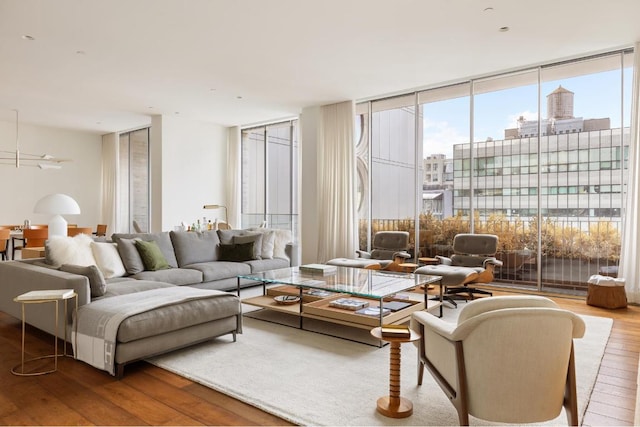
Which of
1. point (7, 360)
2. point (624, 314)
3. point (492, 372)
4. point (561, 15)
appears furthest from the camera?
point (624, 314)

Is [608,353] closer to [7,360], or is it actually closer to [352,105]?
[7,360]

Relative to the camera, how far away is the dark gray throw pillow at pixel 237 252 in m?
5.77

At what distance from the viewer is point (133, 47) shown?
5027mm

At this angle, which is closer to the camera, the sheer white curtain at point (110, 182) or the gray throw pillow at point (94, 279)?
the gray throw pillow at point (94, 279)

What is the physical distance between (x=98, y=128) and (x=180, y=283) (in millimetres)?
7178

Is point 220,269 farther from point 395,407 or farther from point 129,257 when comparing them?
point 395,407

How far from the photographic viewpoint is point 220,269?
17.2 feet

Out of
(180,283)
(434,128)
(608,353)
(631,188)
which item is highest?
(434,128)

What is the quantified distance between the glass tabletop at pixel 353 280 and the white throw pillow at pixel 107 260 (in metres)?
1.39

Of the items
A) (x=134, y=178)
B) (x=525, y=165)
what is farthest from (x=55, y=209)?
(x=525, y=165)

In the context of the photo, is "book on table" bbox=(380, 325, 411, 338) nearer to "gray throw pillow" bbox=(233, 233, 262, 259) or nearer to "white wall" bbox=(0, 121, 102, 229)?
"gray throw pillow" bbox=(233, 233, 262, 259)

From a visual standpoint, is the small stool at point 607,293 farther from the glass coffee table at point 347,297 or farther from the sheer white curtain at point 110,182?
the sheer white curtain at point 110,182

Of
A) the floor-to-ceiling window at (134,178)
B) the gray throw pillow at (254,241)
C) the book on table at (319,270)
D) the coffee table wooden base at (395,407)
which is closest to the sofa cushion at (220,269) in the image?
the gray throw pillow at (254,241)

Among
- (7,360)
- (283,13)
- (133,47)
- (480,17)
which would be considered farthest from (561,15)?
(7,360)
